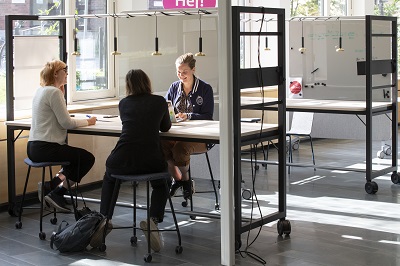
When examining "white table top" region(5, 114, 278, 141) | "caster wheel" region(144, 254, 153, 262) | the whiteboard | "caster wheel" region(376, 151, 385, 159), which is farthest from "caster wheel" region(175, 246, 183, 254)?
"caster wheel" region(376, 151, 385, 159)

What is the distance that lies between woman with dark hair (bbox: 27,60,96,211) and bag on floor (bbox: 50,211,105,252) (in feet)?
2.49

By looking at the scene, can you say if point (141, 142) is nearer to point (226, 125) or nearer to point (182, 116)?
point (226, 125)

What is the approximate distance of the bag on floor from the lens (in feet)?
16.5

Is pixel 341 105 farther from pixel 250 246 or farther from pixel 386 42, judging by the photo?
pixel 250 246

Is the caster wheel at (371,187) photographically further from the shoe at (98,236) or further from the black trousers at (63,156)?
the shoe at (98,236)

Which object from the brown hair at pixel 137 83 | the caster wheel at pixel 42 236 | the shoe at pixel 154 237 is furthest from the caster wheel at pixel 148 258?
the brown hair at pixel 137 83

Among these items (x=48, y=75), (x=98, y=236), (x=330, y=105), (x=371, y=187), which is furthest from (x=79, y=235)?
(x=330, y=105)

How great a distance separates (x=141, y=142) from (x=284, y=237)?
125 centimetres

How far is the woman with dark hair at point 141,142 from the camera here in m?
5.01

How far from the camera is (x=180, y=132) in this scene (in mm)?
5277

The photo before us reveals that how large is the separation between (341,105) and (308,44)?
1.58 metres

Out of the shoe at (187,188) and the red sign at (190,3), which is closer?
the shoe at (187,188)

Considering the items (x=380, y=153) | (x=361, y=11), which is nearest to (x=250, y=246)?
(x=380, y=153)

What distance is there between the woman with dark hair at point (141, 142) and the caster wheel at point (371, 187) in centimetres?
245
